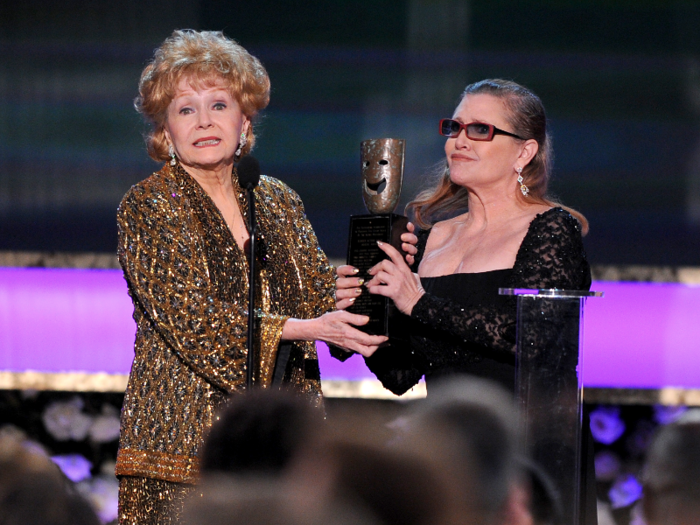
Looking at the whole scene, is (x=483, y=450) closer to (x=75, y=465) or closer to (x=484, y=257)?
(x=484, y=257)

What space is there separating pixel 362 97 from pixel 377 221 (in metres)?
1.73

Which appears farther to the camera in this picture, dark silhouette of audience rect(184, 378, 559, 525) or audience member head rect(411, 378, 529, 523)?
audience member head rect(411, 378, 529, 523)

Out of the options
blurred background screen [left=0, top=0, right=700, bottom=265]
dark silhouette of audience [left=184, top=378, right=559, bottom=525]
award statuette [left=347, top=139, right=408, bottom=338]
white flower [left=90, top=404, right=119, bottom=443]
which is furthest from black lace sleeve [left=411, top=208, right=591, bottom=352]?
white flower [left=90, top=404, right=119, bottom=443]

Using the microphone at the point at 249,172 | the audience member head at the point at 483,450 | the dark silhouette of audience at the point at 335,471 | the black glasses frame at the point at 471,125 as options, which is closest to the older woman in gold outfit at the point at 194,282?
the microphone at the point at 249,172

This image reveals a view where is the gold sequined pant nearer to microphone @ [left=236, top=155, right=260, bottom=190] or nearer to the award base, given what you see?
the award base

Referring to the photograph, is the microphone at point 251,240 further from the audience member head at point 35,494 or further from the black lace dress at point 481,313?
the audience member head at point 35,494

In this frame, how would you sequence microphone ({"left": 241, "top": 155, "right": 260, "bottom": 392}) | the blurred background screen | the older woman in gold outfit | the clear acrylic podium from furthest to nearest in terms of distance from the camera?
1. the blurred background screen
2. the older woman in gold outfit
3. microphone ({"left": 241, "top": 155, "right": 260, "bottom": 392})
4. the clear acrylic podium

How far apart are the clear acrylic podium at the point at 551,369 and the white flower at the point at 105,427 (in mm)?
2559

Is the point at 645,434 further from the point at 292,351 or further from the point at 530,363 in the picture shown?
the point at 530,363

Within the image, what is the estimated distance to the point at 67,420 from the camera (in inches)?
149

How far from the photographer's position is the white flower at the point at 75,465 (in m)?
3.80

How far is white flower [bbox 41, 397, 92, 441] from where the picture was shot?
12.4 feet

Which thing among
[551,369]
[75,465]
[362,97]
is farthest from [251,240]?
[75,465]

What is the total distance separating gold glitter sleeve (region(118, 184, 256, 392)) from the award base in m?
0.31
